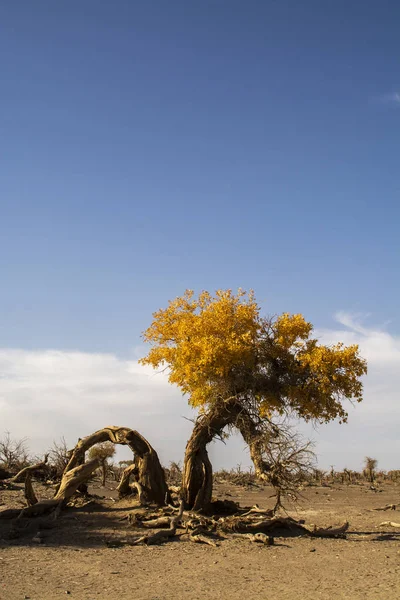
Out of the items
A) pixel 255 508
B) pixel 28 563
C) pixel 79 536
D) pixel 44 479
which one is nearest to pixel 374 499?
pixel 255 508

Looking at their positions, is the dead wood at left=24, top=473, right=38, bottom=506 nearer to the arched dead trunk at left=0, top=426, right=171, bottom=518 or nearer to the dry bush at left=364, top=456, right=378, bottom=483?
the arched dead trunk at left=0, top=426, right=171, bottom=518

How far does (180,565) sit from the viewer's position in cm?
1445

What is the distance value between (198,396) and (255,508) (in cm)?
426

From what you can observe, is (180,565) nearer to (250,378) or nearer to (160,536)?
(160,536)

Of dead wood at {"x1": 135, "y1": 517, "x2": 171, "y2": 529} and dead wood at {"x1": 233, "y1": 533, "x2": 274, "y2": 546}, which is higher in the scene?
dead wood at {"x1": 135, "y1": 517, "x2": 171, "y2": 529}

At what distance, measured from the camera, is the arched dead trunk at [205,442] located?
67.5 ft

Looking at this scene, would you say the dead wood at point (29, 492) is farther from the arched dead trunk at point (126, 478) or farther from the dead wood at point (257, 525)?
the dead wood at point (257, 525)

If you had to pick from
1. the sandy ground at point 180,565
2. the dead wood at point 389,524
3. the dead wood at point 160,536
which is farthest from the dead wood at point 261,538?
the dead wood at point 389,524

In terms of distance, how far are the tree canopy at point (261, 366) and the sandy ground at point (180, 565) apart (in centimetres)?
459

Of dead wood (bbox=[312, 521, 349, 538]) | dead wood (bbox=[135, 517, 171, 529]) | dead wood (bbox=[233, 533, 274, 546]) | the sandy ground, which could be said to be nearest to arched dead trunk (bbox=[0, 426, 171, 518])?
the sandy ground

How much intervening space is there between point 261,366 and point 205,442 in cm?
335

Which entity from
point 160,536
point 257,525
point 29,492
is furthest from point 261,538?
point 29,492

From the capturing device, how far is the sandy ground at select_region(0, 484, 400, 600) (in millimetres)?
12070

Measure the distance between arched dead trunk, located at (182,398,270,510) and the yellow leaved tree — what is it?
0.11 ft
